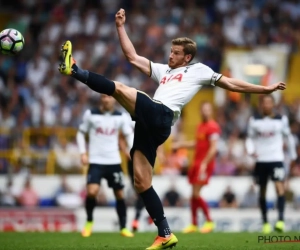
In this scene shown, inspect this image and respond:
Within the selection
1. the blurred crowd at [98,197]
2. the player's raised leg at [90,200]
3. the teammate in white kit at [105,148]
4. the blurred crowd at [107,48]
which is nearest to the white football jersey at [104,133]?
the teammate in white kit at [105,148]

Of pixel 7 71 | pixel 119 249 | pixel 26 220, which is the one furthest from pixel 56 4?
pixel 119 249

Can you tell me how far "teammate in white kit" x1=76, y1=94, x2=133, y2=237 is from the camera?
1431cm

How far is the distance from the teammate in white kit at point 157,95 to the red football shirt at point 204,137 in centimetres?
546

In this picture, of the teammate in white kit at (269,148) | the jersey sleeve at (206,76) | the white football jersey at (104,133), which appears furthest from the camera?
the teammate in white kit at (269,148)

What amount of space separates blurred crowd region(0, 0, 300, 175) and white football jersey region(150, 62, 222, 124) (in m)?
10.7

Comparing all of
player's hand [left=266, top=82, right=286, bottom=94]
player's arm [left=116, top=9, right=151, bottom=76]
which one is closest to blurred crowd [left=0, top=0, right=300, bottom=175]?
player's arm [left=116, top=9, right=151, bottom=76]

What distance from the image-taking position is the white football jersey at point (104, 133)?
14.4 meters

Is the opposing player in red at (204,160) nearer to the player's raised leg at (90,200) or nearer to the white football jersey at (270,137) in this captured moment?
the white football jersey at (270,137)

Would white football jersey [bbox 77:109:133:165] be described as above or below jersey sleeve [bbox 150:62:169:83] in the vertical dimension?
below

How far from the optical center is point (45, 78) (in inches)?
976

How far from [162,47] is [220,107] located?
2.95 meters

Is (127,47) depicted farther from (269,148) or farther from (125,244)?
(269,148)

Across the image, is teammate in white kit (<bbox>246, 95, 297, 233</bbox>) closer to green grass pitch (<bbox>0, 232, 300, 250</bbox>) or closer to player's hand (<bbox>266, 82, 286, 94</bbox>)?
green grass pitch (<bbox>0, 232, 300, 250</bbox>)

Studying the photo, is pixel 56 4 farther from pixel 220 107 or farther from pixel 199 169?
pixel 199 169
